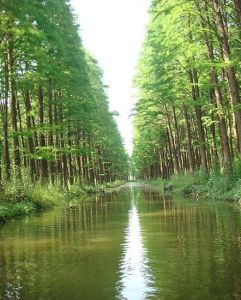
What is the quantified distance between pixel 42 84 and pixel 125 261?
2242 centimetres

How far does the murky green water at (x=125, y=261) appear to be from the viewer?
22.4 ft

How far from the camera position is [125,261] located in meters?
9.00

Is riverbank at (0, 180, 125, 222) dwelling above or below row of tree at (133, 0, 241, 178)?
below

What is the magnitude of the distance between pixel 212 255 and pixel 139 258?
1.41 m

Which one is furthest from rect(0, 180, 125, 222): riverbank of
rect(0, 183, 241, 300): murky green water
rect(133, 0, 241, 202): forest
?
rect(133, 0, 241, 202): forest

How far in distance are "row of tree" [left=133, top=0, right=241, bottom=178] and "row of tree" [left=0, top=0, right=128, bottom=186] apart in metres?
5.56

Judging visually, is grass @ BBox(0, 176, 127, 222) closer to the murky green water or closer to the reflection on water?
the murky green water

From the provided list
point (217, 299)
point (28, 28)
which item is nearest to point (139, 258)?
point (217, 299)

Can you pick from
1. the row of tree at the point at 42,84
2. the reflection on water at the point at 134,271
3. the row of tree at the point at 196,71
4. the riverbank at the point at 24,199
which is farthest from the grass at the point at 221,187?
the reflection on water at the point at 134,271

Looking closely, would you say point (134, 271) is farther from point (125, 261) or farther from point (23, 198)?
point (23, 198)

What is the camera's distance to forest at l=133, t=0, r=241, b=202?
21062 mm

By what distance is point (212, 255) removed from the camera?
9.01 m

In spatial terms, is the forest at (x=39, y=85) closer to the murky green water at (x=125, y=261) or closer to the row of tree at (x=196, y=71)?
the row of tree at (x=196, y=71)

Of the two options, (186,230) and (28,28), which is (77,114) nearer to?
(28,28)
